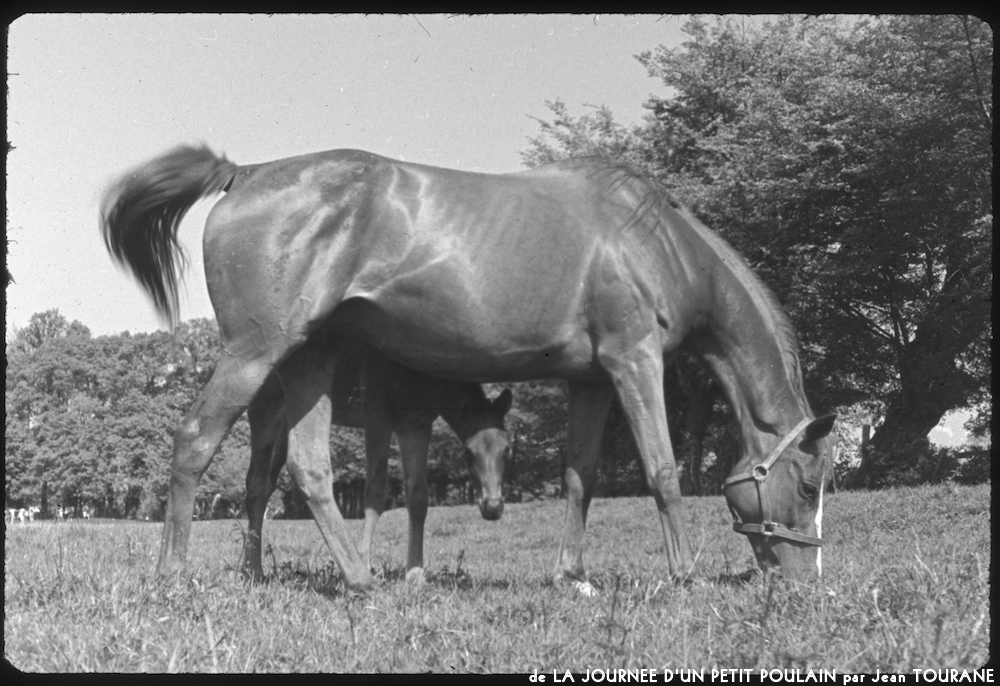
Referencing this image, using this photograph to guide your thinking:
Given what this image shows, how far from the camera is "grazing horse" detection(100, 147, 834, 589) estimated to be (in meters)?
5.14

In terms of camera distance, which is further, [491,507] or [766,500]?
[491,507]

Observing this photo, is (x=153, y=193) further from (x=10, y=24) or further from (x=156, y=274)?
(x=10, y=24)

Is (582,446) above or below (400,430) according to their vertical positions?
below

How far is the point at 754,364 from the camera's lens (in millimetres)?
5809

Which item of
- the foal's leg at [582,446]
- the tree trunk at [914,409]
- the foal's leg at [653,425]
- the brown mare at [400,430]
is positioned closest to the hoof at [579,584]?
the foal's leg at [582,446]

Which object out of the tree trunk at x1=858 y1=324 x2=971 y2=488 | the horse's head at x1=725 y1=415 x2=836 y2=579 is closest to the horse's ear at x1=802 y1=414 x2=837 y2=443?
the horse's head at x1=725 y1=415 x2=836 y2=579

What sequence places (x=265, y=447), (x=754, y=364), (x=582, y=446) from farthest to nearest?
(x=265, y=447)
(x=582, y=446)
(x=754, y=364)

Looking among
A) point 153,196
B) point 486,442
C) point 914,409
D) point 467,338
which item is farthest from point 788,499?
point 914,409

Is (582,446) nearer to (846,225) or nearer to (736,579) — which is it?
(736,579)

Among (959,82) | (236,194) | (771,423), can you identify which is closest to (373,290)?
(236,194)

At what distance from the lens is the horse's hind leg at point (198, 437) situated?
16.2 feet

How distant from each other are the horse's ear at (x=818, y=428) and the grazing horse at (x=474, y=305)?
0.05 ft

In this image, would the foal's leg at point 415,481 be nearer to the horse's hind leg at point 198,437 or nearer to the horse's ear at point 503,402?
the horse's ear at point 503,402

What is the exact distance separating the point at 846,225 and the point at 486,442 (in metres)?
12.6
